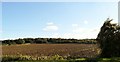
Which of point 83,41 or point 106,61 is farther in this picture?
point 83,41

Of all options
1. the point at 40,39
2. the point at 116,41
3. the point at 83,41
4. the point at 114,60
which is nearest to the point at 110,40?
the point at 116,41

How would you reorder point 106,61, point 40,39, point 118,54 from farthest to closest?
point 40,39
point 118,54
point 106,61

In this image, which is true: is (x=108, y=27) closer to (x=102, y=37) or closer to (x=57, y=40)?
(x=102, y=37)

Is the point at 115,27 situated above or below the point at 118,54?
above

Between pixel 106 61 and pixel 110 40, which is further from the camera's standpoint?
pixel 110 40

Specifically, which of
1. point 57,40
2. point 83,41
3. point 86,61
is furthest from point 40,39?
point 86,61

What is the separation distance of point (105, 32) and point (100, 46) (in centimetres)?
189

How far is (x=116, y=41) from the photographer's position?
38438 mm

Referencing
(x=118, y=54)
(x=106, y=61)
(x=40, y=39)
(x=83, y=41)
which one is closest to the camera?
(x=106, y=61)

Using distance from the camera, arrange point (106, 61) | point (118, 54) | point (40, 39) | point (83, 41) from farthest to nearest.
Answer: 1. point (40, 39)
2. point (83, 41)
3. point (118, 54)
4. point (106, 61)

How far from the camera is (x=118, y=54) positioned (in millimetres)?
37750

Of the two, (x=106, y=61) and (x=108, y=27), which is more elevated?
(x=108, y=27)

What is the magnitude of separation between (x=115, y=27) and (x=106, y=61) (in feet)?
40.0

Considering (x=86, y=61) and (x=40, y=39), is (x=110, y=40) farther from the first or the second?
(x=40, y=39)
